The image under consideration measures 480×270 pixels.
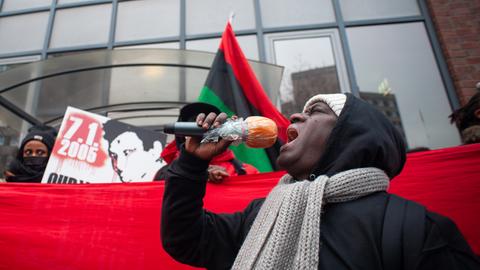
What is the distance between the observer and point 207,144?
136 cm

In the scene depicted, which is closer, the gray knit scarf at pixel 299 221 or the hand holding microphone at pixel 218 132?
the gray knit scarf at pixel 299 221

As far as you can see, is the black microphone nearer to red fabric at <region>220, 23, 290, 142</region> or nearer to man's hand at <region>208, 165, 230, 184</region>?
man's hand at <region>208, 165, 230, 184</region>

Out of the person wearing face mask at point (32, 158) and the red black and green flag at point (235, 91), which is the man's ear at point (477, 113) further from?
the person wearing face mask at point (32, 158)

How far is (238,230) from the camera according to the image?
5.07ft

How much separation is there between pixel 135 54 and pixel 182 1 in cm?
230

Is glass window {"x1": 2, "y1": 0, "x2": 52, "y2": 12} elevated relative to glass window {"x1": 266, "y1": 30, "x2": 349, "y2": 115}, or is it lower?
elevated

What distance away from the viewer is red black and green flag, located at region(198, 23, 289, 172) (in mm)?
3781

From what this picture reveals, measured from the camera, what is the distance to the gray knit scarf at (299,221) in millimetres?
1120

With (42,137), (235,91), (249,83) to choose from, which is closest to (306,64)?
(249,83)

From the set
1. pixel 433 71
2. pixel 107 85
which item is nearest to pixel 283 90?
pixel 433 71

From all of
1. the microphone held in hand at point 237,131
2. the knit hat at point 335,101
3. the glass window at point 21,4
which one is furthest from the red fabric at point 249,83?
the glass window at point 21,4

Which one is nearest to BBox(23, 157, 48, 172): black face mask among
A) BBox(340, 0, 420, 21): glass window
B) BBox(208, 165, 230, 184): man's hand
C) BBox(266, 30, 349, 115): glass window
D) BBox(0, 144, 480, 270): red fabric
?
BBox(0, 144, 480, 270): red fabric

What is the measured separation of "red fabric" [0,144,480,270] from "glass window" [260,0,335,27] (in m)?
4.06

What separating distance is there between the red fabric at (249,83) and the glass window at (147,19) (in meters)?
2.38
